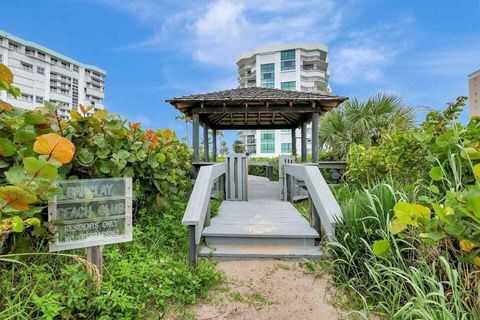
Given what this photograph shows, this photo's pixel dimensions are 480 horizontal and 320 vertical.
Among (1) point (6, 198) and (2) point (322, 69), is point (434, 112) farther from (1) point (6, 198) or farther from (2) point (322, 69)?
(2) point (322, 69)

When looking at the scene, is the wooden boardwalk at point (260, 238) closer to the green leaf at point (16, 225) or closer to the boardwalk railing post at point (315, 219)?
the boardwalk railing post at point (315, 219)

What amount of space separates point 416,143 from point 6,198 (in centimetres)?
479

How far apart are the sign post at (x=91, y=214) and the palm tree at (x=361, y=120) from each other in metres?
8.99

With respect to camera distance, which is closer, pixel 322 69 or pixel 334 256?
pixel 334 256

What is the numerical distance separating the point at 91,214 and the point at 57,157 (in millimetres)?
766

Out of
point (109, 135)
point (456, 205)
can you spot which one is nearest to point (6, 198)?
point (109, 135)

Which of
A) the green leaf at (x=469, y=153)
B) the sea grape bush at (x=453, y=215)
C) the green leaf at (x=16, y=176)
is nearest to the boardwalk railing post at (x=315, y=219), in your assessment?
the sea grape bush at (x=453, y=215)

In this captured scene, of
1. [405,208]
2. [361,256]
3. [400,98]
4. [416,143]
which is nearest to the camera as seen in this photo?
[405,208]

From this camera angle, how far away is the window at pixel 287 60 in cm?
4669

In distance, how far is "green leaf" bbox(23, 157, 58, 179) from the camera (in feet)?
5.30

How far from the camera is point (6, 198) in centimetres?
157

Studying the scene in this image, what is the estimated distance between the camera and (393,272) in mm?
2125

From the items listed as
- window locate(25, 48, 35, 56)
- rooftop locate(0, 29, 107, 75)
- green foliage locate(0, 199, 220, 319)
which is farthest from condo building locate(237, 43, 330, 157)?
green foliage locate(0, 199, 220, 319)

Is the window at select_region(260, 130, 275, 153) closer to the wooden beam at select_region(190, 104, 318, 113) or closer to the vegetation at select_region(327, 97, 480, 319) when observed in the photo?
the wooden beam at select_region(190, 104, 318, 113)
